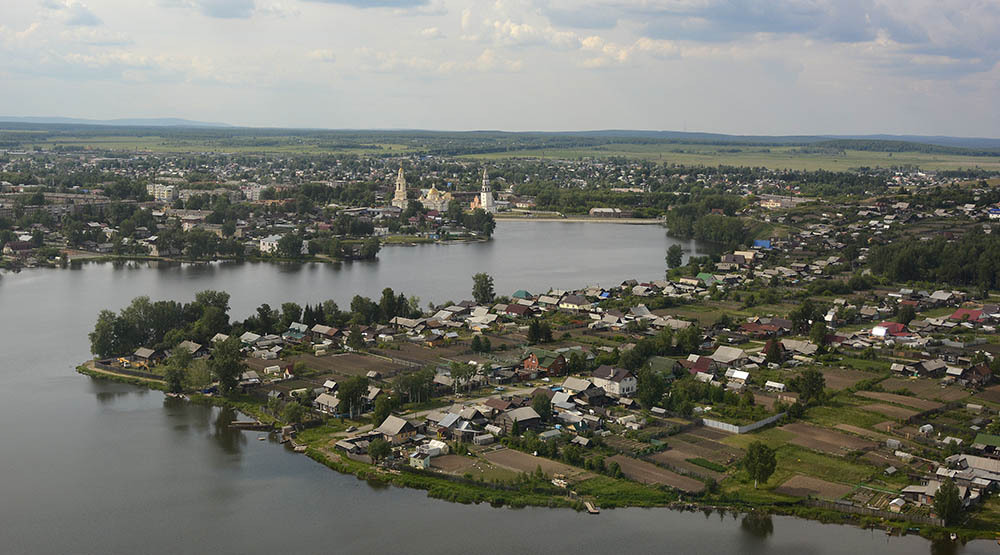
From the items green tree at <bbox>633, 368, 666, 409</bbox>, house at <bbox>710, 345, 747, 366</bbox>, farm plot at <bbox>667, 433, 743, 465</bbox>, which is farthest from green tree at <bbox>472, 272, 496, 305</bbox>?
farm plot at <bbox>667, 433, 743, 465</bbox>

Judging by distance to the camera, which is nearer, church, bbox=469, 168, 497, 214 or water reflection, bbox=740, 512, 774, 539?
water reflection, bbox=740, 512, 774, 539

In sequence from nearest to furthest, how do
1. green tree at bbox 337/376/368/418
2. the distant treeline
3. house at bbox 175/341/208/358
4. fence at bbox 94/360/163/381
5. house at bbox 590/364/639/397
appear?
green tree at bbox 337/376/368/418 → house at bbox 590/364/639/397 → fence at bbox 94/360/163/381 → house at bbox 175/341/208/358 → the distant treeline

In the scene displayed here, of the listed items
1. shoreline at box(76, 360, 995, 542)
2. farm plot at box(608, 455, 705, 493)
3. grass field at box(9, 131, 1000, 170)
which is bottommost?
shoreline at box(76, 360, 995, 542)

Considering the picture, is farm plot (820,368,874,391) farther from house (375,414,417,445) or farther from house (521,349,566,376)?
house (375,414,417,445)

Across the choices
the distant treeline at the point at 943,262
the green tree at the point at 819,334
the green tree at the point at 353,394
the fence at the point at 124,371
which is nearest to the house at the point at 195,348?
the fence at the point at 124,371

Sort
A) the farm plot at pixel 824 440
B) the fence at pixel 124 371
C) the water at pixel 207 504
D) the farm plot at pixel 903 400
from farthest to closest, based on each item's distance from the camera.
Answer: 1. the fence at pixel 124 371
2. the farm plot at pixel 903 400
3. the farm plot at pixel 824 440
4. the water at pixel 207 504

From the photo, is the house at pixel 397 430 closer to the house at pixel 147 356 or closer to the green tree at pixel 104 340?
the house at pixel 147 356

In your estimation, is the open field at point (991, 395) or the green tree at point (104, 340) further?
the green tree at point (104, 340)
